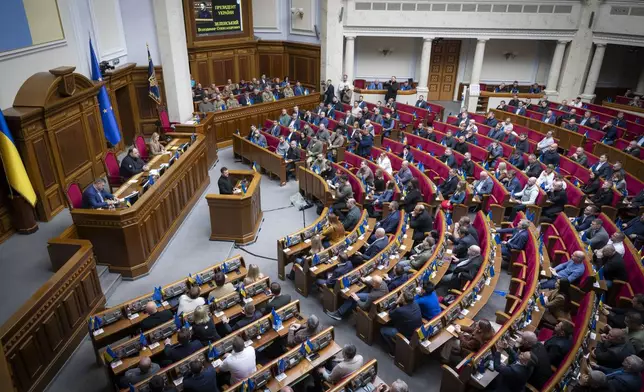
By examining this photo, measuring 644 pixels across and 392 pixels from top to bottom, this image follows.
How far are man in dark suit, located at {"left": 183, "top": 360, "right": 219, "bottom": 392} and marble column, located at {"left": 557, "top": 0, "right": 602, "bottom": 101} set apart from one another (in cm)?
1752

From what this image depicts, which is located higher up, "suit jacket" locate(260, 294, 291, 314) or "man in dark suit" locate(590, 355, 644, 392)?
"man in dark suit" locate(590, 355, 644, 392)

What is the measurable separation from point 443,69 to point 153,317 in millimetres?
17486

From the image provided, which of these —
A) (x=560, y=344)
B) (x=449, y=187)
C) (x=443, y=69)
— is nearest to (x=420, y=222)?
(x=449, y=187)

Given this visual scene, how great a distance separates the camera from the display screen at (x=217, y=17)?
1591cm

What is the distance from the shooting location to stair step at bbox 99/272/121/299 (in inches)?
268

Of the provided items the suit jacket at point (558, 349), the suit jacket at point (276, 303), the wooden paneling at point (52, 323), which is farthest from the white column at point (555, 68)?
the wooden paneling at point (52, 323)

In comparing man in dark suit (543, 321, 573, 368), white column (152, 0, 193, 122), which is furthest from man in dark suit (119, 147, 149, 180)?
Result: man in dark suit (543, 321, 573, 368)

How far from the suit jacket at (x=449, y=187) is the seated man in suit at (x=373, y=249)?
118 inches

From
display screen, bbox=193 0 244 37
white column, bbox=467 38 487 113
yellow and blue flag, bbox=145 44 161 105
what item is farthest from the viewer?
white column, bbox=467 38 487 113

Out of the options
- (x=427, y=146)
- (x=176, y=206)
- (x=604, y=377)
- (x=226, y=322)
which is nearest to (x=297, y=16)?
(x=427, y=146)

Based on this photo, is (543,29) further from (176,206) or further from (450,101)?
(176,206)

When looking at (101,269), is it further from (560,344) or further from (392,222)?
(560,344)

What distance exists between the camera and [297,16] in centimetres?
1795

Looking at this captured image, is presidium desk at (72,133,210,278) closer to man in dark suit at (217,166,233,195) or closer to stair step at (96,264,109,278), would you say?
stair step at (96,264,109,278)
